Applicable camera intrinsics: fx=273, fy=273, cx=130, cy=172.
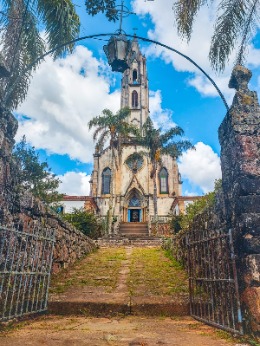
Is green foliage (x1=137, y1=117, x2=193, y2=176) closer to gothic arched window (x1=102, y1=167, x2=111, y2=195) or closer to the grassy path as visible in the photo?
gothic arched window (x1=102, y1=167, x2=111, y2=195)

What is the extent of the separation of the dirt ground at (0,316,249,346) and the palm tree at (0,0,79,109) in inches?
186

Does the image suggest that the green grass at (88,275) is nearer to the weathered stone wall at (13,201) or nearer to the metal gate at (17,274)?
the weathered stone wall at (13,201)

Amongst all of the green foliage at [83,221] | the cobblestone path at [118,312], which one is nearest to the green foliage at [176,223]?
the green foliage at [83,221]

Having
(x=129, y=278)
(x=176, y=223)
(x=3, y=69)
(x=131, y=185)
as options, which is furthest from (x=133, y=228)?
(x=3, y=69)

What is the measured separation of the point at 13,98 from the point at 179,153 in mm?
19154

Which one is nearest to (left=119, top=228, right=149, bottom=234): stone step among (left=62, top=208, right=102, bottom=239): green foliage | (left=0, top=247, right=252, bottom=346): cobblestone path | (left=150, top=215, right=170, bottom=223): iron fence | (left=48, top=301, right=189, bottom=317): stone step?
(left=150, top=215, right=170, bottom=223): iron fence

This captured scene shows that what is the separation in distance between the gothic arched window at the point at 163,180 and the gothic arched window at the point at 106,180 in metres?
6.01

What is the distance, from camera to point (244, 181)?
11.7 feet

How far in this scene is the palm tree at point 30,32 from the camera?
6.48 metres

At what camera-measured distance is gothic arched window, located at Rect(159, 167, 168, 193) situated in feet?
101

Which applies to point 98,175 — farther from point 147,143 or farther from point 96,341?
point 96,341

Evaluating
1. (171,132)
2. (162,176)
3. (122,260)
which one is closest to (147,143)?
(171,132)

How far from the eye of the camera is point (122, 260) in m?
8.59

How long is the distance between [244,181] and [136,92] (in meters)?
37.1
